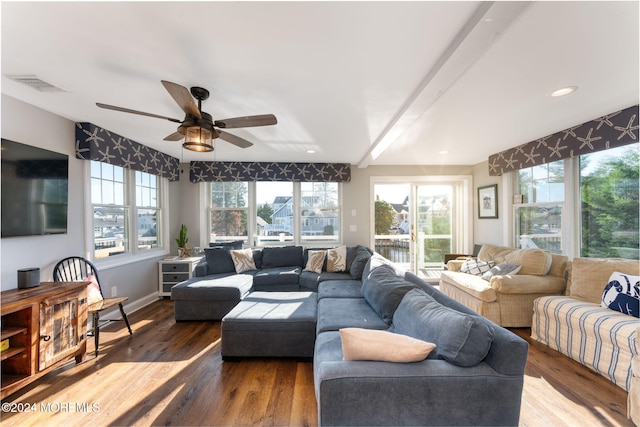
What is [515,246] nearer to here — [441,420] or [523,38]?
[523,38]

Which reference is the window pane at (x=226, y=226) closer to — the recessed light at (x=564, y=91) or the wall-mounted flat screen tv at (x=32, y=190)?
the wall-mounted flat screen tv at (x=32, y=190)

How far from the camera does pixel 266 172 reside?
4742 mm

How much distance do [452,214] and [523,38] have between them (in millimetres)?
4072

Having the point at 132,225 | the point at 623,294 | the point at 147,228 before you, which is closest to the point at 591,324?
the point at 623,294

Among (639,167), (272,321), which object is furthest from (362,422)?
(639,167)

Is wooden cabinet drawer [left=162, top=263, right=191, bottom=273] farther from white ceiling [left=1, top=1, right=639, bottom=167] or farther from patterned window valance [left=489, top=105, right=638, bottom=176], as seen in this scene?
patterned window valance [left=489, top=105, right=638, bottom=176]

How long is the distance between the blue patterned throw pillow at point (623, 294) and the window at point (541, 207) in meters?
1.27

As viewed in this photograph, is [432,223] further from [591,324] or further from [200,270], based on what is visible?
[200,270]

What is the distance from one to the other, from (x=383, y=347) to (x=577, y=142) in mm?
3369

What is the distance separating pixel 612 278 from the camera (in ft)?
7.56

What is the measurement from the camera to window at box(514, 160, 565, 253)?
3.44 m

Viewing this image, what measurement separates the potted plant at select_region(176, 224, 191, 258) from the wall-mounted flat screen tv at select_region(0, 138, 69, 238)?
5.76ft

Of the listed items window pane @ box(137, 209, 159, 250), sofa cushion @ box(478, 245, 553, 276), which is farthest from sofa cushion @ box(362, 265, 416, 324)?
window pane @ box(137, 209, 159, 250)

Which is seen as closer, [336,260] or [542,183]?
[542,183]
